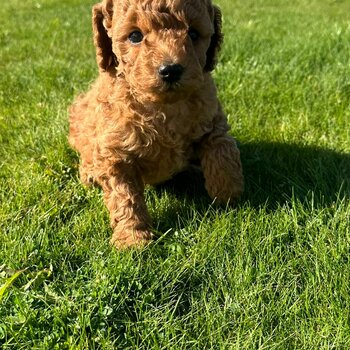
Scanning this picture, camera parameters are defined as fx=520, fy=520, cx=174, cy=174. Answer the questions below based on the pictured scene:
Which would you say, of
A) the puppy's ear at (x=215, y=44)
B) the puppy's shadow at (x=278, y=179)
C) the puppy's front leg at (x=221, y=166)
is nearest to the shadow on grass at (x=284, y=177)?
the puppy's shadow at (x=278, y=179)

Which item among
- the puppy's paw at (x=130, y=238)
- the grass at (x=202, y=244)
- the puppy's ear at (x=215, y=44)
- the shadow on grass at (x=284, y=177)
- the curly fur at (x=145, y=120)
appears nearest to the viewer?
the grass at (x=202, y=244)

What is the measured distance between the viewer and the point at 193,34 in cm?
264

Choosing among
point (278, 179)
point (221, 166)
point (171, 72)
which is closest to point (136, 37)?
point (171, 72)

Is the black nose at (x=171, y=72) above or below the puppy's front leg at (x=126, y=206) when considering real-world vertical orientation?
above

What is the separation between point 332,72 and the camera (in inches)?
193

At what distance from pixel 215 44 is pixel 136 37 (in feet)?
2.03

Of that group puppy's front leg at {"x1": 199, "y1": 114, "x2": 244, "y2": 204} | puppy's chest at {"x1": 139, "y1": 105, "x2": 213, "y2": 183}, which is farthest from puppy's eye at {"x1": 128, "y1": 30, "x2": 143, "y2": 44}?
puppy's front leg at {"x1": 199, "y1": 114, "x2": 244, "y2": 204}

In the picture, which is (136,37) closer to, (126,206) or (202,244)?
(126,206)

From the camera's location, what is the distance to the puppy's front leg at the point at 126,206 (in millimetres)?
2787

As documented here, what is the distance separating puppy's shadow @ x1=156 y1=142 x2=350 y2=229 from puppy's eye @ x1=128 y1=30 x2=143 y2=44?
101cm

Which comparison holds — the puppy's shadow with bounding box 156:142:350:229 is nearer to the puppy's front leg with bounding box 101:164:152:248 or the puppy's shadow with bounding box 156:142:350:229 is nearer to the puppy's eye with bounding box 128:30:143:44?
the puppy's front leg with bounding box 101:164:152:248

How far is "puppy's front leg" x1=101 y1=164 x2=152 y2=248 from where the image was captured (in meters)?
2.79

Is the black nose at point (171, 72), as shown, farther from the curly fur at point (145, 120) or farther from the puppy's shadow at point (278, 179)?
the puppy's shadow at point (278, 179)

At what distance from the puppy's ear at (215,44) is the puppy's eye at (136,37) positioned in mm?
535
